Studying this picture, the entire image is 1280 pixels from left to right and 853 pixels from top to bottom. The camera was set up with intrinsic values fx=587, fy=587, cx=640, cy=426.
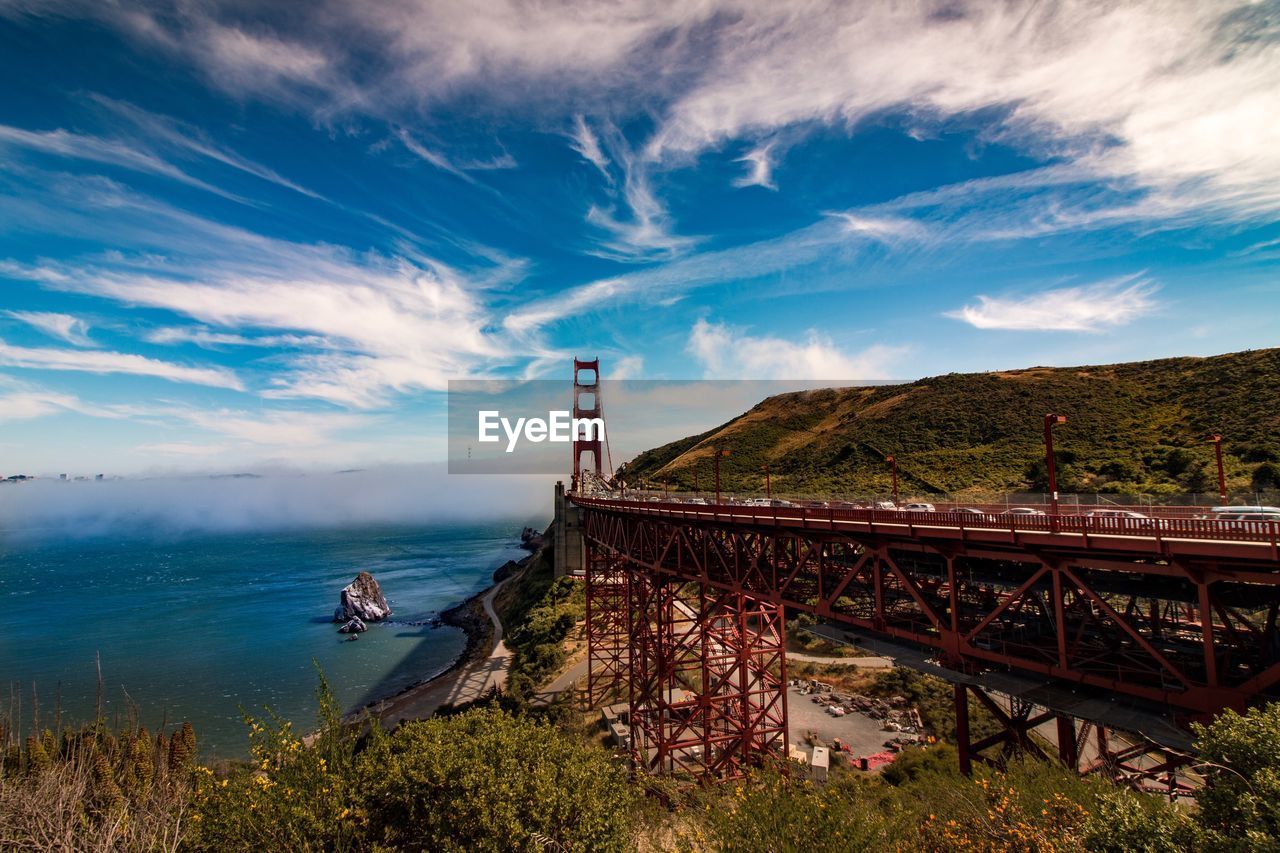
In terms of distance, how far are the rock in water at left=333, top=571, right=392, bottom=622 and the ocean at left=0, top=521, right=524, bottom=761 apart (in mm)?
1832

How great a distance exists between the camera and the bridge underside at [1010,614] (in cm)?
912

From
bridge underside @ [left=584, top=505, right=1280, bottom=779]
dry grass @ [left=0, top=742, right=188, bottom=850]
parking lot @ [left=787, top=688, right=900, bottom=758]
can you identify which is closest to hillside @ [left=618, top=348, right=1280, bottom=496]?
parking lot @ [left=787, top=688, right=900, bottom=758]

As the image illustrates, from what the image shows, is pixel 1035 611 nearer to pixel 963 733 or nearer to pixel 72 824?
pixel 963 733

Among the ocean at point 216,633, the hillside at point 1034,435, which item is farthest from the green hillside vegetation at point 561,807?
the hillside at point 1034,435

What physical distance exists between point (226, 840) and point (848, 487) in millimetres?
53924

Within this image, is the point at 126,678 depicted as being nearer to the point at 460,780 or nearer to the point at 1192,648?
the point at 460,780

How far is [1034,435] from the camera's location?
5766cm

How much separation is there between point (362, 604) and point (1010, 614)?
62.9m

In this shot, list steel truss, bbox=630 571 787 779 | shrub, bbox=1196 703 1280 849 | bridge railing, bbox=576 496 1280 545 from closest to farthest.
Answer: shrub, bbox=1196 703 1280 849 → bridge railing, bbox=576 496 1280 545 → steel truss, bbox=630 571 787 779

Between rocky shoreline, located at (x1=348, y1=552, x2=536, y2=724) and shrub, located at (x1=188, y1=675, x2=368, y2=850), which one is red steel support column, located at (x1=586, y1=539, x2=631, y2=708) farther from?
shrub, located at (x1=188, y1=675, x2=368, y2=850)

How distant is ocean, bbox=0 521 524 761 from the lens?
42.2 meters

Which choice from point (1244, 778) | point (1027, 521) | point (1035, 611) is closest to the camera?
point (1244, 778)

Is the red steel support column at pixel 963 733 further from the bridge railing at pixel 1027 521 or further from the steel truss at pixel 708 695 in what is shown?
the steel truss at pixel 708 695

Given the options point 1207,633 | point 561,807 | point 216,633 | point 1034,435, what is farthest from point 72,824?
point 1034,435
